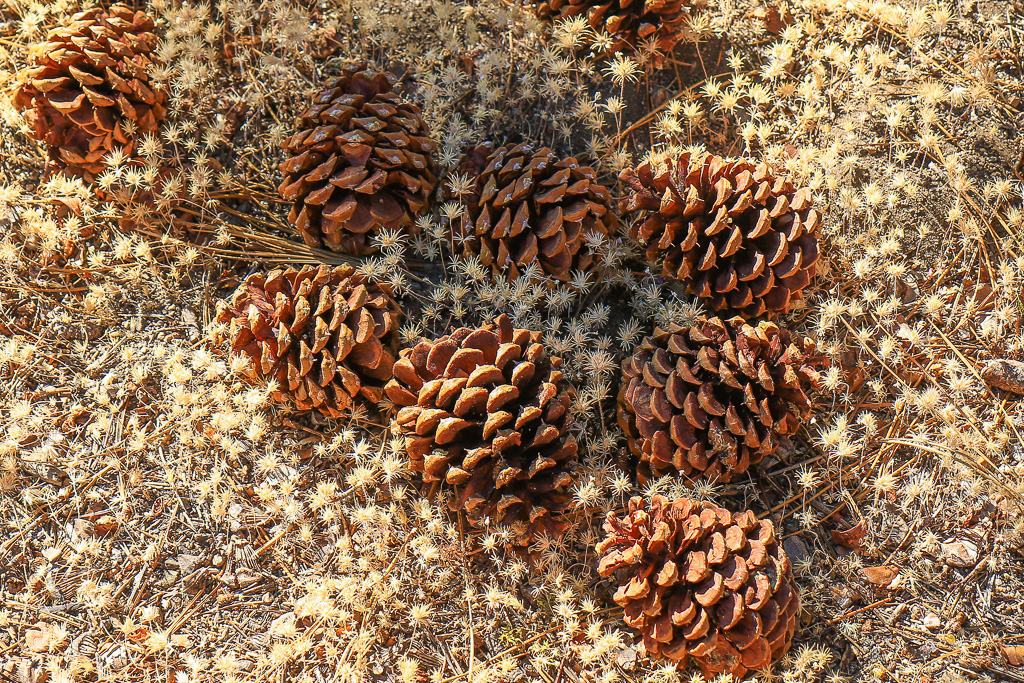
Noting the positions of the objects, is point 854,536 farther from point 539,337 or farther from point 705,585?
point 539,337

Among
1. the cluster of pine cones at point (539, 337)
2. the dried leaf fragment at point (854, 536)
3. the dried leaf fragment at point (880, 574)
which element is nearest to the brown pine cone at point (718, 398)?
the cluster of pine cones at point (539, 337)

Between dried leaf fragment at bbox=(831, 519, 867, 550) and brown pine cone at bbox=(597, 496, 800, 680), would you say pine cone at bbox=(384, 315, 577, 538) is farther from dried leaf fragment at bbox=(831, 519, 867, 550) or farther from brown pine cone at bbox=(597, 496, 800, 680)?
dried leaf fragment at bbox=(831, 519, 867, 550)

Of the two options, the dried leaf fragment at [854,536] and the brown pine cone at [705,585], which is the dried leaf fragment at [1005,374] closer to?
the dried leaf fragment at [854,536]

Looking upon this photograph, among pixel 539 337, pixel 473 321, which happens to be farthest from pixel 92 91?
pixel 539 337

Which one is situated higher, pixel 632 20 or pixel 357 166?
pixel 632 20

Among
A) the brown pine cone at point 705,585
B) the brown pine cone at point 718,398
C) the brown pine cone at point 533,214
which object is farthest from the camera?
the brown pine cone at point 533,214

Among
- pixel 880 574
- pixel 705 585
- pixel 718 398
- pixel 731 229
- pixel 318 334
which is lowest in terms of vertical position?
pixel 880 574

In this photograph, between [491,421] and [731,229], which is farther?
[731,229]
